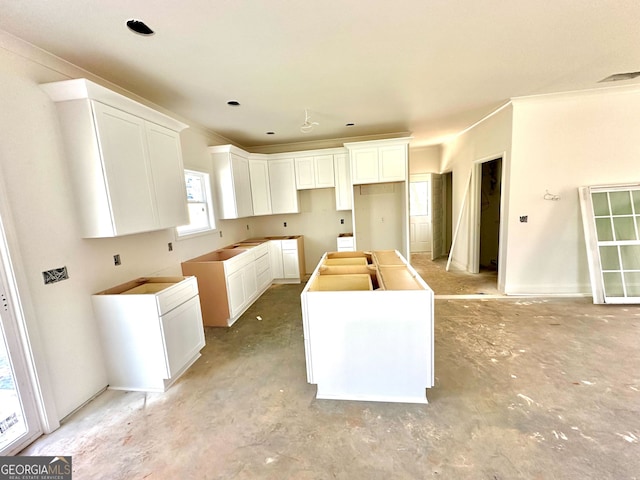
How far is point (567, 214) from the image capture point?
3.57 meters

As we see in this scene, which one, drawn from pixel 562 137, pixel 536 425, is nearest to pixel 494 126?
pixel 562 137

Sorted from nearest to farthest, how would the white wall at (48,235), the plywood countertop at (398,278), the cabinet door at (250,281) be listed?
the white wall at (48,235) → the plywood countertop at (398,278) → the cabinet door at (250,281)

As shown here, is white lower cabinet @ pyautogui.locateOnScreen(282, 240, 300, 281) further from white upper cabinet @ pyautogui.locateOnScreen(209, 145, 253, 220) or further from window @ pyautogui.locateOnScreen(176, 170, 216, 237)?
window @ pyautogui.locateOnScreen(176, 170, 216, 237)

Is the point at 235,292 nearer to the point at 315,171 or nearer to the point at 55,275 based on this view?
the point at 55,275

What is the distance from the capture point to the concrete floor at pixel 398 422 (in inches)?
58.9

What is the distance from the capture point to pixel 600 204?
3.43 m

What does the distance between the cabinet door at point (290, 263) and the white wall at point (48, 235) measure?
288cm

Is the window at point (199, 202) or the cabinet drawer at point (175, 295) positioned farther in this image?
the window at point (199, 202)

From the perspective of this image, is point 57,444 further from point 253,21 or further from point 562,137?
point 562,137

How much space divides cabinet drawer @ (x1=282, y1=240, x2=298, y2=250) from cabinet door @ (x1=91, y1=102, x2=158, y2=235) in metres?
2.58

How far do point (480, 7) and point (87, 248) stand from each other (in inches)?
136

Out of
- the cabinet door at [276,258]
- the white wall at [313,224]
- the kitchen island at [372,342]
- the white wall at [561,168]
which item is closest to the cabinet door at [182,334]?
the kitchen island at [372,342]

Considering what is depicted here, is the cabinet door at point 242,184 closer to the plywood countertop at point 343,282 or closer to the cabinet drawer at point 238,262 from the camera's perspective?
the cabinet drawer at point 238,262

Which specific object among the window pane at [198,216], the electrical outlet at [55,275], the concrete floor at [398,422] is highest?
the window pane at [198,216]
